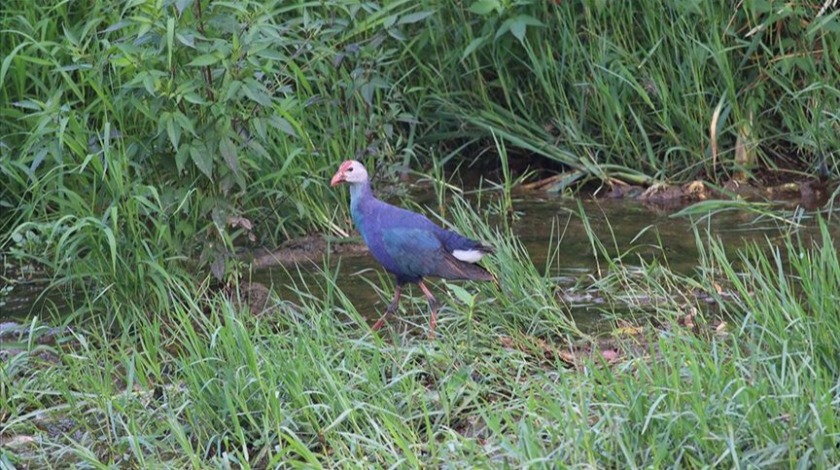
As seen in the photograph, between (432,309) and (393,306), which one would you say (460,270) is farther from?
(393,306)

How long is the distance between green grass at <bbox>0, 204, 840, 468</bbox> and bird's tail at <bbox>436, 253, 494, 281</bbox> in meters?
0.08

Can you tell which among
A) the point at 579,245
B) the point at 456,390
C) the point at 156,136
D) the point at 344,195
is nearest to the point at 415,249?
the point at 456,390

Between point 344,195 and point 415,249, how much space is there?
158 centimetres

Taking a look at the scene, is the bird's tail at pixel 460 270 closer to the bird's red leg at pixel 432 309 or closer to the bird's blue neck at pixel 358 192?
the bird's red leg at pixel 432 309

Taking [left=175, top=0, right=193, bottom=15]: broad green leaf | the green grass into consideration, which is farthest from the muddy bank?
[left=175, top=0, right=193, bottom=15]: broad green leaf

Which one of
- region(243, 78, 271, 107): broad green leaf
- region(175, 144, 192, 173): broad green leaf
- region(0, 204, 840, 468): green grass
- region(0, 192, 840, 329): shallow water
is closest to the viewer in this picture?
region(0, 204, 840, 468): green grass

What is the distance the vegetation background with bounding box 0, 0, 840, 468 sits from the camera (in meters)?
3.98

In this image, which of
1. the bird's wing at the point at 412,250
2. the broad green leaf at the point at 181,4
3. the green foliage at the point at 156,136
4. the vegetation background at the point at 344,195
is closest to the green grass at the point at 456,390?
the vegetation background at the point at 344,195

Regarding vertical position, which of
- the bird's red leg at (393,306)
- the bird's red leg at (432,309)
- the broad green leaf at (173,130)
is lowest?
the bird's red leg at (393,306)

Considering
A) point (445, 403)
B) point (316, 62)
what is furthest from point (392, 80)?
point (445, 403)

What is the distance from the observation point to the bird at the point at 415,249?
5195 millimetres

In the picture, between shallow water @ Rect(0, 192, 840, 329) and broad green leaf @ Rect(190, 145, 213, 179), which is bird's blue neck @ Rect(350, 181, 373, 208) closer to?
shallow water @ Rect(0, 192, 840, 329)

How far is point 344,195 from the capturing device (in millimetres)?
6758

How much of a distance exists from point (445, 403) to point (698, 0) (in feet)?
11.2
